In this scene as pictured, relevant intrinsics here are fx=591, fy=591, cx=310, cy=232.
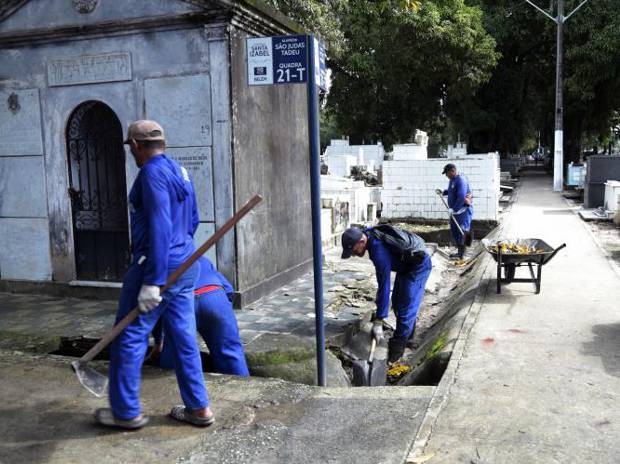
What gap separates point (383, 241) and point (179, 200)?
2674 millimetres

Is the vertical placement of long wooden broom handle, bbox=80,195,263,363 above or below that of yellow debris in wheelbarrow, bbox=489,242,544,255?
above

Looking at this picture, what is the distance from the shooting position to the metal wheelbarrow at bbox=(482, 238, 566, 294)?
21.9 feet

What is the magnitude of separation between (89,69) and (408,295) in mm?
4429

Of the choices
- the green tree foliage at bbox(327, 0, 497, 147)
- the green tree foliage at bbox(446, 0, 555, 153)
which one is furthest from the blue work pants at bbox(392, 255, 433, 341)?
the green tree foliage at bbox(446, 0, 555, 153)

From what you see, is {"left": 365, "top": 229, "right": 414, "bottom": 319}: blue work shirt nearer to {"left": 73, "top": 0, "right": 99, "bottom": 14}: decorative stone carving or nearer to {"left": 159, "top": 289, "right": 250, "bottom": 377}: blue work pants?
{"left": 159, "top": 289, "right": 250, "bottom": 377}: blue work pants

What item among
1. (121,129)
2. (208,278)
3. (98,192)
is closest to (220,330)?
(208,278)

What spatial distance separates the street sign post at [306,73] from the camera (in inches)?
169

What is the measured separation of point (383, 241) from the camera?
18.9 feet

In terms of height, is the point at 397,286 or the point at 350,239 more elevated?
the point at 350,239

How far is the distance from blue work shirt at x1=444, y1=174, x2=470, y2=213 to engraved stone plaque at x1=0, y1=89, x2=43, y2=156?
7.06m

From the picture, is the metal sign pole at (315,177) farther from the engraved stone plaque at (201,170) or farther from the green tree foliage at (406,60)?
the green tree foliage at (406,60)

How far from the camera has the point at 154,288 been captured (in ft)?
11.0

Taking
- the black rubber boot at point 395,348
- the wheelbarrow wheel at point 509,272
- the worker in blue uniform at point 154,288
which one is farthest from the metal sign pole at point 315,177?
the wheelbarrow wheel at point 509,272

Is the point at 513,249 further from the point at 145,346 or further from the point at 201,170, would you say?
the point at 145,346
